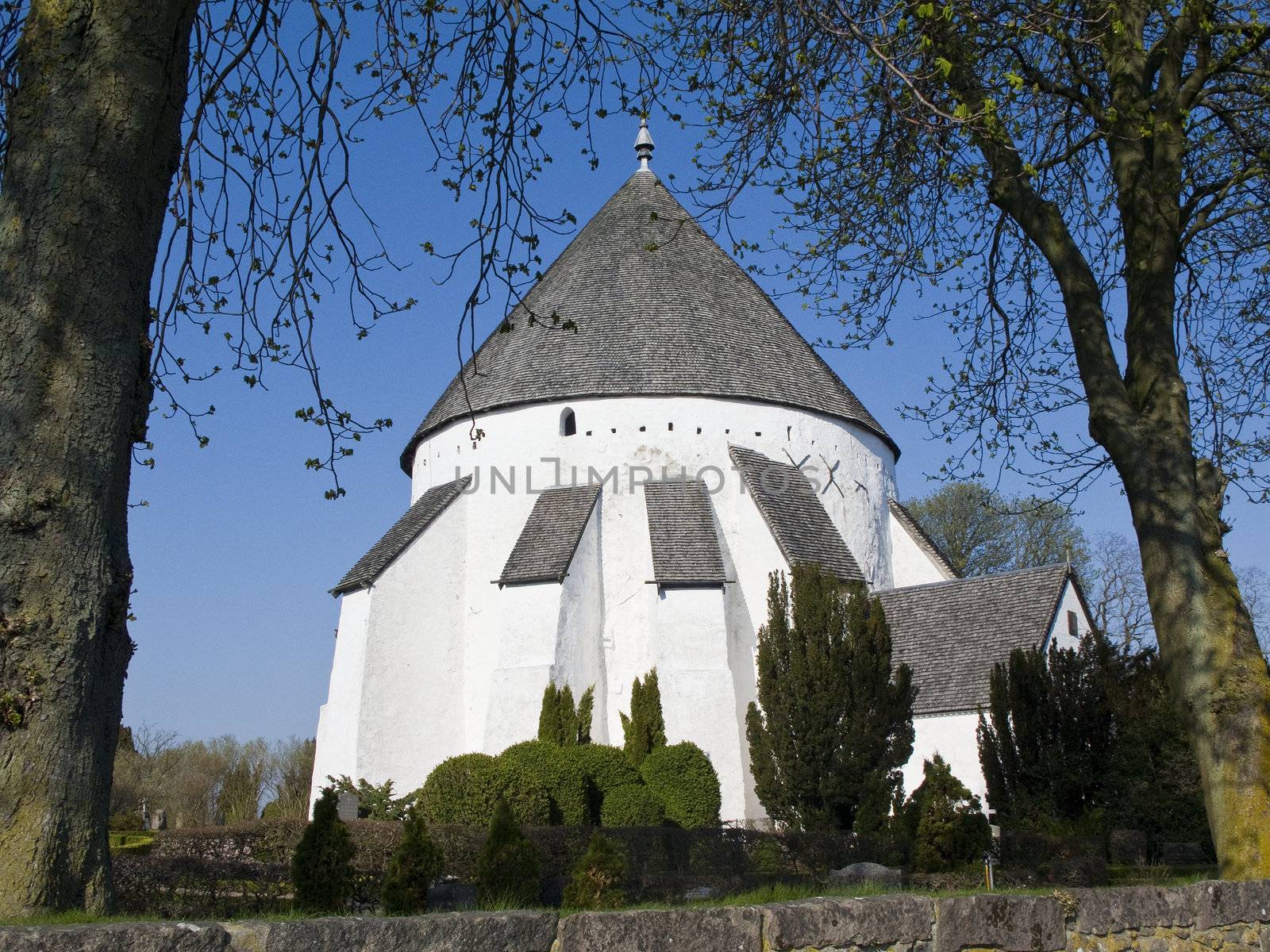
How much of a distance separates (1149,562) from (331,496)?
5.01m

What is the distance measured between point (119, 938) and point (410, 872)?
6.36 metres

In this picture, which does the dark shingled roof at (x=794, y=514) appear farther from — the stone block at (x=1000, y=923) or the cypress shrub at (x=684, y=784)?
the stone block at (x=1000, y=923)

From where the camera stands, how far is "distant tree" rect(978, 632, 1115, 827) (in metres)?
16.6

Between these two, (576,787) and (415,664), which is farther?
(415,664)

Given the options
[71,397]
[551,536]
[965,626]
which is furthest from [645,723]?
[71,397]

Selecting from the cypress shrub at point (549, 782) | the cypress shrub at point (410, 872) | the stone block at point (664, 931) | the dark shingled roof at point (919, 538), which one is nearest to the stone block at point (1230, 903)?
the stone block at point (664, 931)

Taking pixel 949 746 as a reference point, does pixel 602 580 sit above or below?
above

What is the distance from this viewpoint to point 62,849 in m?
3.75

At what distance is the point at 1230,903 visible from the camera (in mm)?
5527

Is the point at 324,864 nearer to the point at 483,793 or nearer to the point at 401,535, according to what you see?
the point at 483,793

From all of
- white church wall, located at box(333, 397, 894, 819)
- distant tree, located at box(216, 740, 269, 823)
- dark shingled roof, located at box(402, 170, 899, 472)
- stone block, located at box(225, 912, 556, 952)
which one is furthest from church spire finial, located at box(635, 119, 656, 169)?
stone block, located at box(225, 912, 556, 952)

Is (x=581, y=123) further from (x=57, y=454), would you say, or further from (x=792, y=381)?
(x=792, y=381)

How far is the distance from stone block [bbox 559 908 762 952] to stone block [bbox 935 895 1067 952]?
0.90 metres

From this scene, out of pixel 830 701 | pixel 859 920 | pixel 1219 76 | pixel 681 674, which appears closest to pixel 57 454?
pixel 859 920
